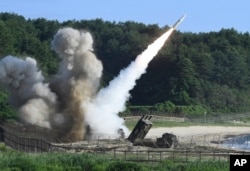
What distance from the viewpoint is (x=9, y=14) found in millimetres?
151875

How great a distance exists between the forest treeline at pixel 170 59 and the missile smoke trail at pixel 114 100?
36329mm

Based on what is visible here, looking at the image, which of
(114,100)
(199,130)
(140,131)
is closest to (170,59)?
(199,130)

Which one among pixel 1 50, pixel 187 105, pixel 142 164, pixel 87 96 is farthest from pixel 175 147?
pixel 187 105

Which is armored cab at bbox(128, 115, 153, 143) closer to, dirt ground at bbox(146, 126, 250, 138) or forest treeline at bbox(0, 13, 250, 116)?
dirt ground at bbox(146, 126, 250, 138)

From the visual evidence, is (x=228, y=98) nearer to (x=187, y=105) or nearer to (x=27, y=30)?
(x=187, y=105)

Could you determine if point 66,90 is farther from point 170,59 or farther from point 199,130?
point 170,59

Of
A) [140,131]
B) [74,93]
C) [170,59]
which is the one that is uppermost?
[170,59]

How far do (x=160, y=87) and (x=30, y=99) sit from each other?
5664 centimetres

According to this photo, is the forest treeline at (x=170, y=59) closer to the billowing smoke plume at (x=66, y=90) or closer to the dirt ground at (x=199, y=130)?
the dirt ground at (x=199, y=130)

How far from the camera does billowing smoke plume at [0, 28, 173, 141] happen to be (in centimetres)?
6331

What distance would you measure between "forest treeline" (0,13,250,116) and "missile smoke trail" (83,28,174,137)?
36.3 m

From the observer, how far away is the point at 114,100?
2611 inches

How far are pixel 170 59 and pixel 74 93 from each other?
6063cm

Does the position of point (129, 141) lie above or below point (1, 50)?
below
